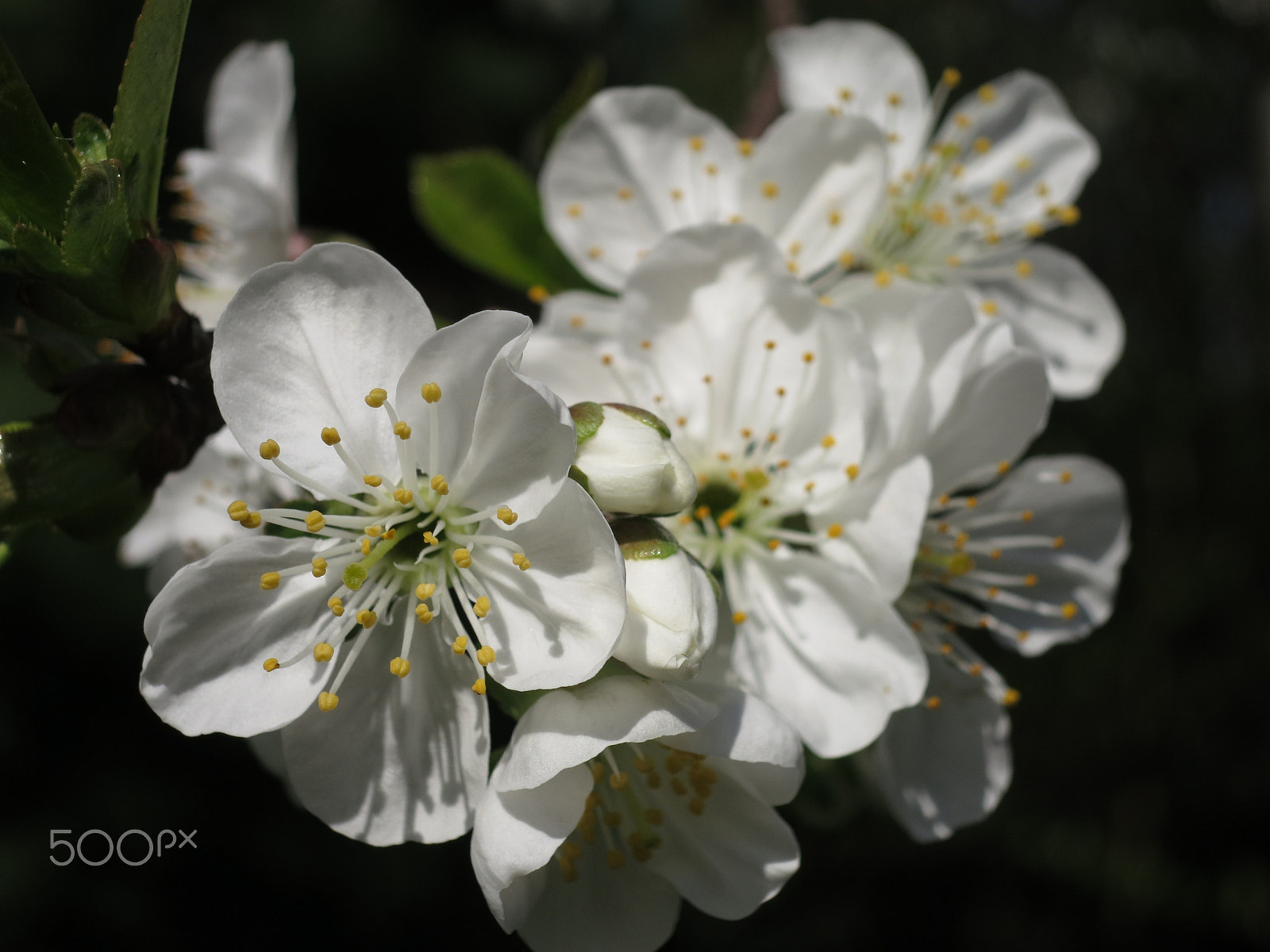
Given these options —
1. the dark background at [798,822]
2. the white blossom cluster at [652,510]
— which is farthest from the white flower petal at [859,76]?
the dark background at [798,822]

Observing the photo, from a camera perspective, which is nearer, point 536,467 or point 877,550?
point 536,467

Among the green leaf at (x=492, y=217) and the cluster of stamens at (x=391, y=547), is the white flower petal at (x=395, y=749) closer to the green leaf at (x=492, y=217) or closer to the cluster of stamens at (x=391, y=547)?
the cluster of stamens at (x=391, y=547)

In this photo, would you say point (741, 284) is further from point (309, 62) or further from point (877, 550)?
point (309, 62)

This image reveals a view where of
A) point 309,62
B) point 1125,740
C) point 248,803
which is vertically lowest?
point 248,803

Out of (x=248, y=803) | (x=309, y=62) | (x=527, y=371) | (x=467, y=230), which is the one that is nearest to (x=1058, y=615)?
(x=527, y=371)

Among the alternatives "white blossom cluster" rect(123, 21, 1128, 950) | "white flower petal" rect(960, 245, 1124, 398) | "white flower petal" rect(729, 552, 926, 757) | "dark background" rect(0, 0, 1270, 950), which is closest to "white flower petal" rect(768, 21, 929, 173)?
"white blossom cluster" rect(123, 21, 1128, 950)

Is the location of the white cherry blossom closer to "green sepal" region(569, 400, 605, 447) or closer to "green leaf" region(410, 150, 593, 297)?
"green sepal" region(569, 400, 605, 447)

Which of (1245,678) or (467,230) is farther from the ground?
(467,230)

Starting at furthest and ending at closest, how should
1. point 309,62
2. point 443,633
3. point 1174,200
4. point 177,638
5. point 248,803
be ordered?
1. point 1174,200
2. point 309,62
3. point 248,803
4. point 443,633
5. point 177,638
